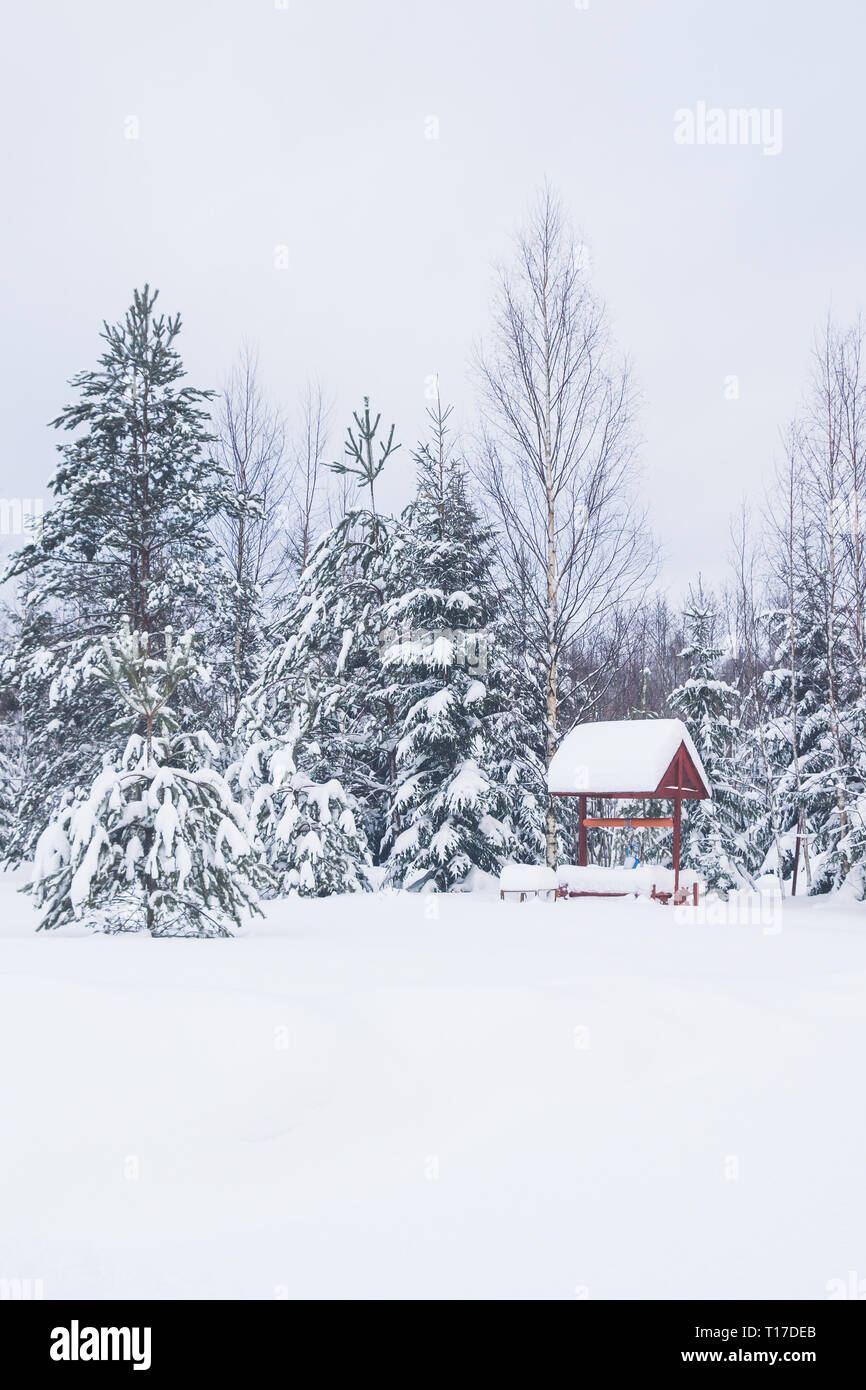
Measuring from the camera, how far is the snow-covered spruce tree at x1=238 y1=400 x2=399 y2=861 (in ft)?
67.5

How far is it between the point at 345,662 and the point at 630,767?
22.1 ft

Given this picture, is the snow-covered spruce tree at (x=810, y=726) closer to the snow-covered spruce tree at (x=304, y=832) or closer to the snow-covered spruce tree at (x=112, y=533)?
the snow-covered spruce tree at (x=304, y=832)

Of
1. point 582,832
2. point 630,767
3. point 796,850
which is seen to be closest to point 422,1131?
point 630,767

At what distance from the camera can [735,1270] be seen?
371cm

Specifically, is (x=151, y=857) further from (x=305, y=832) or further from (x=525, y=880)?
(x=525, y=880)

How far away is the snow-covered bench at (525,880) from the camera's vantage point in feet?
55.0

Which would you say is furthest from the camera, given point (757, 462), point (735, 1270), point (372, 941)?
point (757, 462)

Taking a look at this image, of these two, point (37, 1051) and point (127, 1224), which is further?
point (37, 1051)

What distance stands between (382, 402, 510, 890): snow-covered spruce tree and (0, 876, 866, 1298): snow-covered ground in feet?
37.8

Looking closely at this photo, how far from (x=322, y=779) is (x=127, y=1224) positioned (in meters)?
17.0

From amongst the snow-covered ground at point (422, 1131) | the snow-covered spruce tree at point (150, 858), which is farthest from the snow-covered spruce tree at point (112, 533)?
the snow-covered ground at point (422, 1131)

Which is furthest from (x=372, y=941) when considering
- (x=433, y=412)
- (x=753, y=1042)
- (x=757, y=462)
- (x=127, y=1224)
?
(x=757, y=462)

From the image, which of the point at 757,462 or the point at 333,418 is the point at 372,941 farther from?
the point at 333,418

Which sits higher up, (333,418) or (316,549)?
(333,418)
